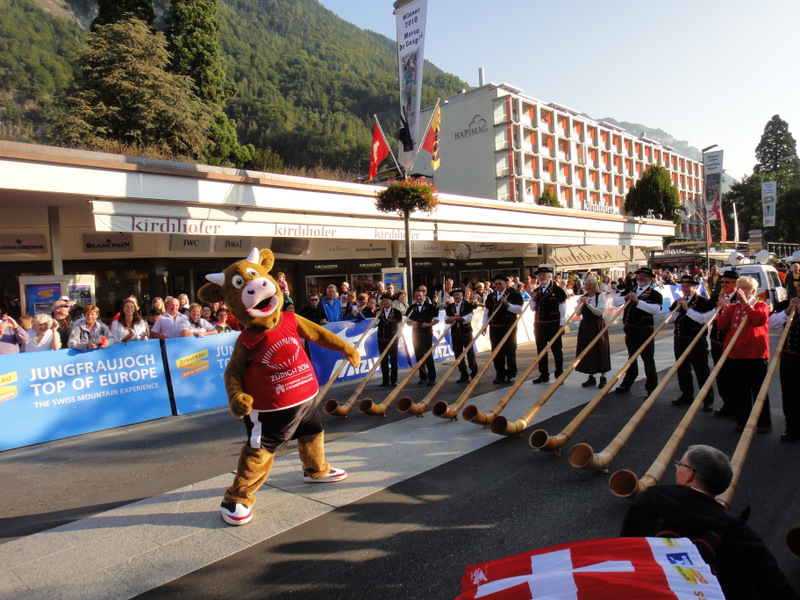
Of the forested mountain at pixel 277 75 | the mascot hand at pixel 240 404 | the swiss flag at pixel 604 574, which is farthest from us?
the forested mountain at pixel 277 75

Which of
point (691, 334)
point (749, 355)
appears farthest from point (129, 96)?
point (749, 355)

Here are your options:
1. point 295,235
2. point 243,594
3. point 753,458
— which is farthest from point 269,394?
point 295,235

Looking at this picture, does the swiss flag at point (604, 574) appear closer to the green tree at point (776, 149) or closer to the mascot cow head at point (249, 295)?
the mascot cow head at point (249, 295)

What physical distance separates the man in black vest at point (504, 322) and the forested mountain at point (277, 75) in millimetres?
22677

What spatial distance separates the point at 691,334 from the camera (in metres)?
7.60

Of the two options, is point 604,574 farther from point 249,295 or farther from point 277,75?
point 277,75

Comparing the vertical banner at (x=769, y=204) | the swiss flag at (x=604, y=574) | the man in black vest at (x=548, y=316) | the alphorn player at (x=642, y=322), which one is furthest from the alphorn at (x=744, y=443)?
the vertical banner at (x=769, y=204)

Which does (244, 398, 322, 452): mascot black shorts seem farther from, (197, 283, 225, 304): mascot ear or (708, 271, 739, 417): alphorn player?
(708, 271, 739, 417): alphorn player

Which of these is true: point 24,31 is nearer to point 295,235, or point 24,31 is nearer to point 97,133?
point 97,133

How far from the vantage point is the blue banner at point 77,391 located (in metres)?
6.94

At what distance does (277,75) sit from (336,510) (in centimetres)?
8527

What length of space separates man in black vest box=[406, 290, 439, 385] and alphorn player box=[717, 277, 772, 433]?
15.5 ft

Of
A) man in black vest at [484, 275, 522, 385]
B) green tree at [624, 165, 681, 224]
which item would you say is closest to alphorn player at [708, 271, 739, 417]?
man in black vest at [484, 275, 522, 385]

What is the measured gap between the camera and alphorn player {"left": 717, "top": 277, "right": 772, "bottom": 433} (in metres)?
6.17
